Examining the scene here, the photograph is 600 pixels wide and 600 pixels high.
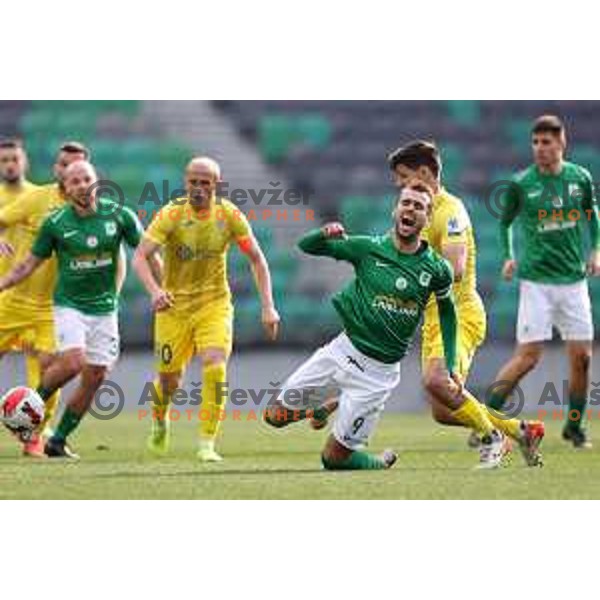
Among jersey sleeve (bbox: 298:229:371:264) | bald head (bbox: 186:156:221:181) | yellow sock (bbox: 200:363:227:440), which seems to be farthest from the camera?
yellow sock (bbox: 200:363:227:440)

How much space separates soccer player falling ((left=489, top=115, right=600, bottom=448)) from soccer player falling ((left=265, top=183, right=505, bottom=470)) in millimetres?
2798

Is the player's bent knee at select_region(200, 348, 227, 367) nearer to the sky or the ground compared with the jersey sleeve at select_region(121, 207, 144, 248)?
nearer to the ground

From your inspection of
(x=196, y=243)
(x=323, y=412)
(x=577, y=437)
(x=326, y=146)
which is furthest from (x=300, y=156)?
(x=323, y=412)

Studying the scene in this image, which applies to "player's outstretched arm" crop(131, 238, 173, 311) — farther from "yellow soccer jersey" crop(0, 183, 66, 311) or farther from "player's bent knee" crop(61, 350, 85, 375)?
"yellow soccer jersey" crop(0, 183, 66, 311)

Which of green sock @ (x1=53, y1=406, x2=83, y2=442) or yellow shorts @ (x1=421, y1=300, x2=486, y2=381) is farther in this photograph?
green sock @ (x1=53, y1=406, x2=83, y2=442)

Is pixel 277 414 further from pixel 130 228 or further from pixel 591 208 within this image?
pixel 591 208

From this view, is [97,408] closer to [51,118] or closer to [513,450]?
[51,118]

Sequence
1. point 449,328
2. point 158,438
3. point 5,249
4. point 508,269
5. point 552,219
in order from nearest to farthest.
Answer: point 449,328 → point 158,438 → point 5,249 → point 508,269 → point 552,219

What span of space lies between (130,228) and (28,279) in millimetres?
1659

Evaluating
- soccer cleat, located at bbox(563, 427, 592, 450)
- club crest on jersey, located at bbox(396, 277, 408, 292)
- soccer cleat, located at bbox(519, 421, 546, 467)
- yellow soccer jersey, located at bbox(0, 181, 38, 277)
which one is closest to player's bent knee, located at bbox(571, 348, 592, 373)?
soccer cleat, located at bbox(563, 427, 592, 450)

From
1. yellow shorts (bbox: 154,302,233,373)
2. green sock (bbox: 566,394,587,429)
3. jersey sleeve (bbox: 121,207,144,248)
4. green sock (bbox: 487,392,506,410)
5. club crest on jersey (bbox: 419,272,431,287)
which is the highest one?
jersey sleeve (bbox: 121,207,144,248)

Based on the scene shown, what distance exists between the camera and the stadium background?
70.0ft

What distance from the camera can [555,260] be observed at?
13.5 meters

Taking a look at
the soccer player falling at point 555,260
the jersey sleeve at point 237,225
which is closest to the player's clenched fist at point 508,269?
the soccer player falling at point 555,260
